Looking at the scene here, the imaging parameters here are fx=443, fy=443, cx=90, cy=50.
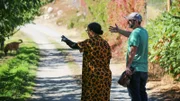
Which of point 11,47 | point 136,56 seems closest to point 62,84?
point 136,56

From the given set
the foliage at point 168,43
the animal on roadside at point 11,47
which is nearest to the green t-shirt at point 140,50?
the foliage at point 168,43

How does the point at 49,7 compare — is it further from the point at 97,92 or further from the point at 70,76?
the point at 97,92

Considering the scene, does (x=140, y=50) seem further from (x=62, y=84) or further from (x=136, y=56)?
(x=62, y=84)

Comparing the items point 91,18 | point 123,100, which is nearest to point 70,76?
point 123,100

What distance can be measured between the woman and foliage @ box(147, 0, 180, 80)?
3.02m

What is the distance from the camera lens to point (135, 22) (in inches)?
299

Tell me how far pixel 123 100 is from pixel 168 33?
6.47 feet

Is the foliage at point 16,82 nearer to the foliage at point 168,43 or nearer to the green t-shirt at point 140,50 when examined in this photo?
the foliage at point 168,43

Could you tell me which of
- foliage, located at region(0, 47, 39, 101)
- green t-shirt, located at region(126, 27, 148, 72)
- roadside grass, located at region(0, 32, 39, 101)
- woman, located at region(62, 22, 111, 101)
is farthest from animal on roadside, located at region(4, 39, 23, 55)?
green t-shirt, located at region(126, 27, 148, 72)

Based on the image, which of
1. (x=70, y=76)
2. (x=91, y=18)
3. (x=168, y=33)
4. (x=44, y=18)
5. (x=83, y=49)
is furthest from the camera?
(x=44, y=18)

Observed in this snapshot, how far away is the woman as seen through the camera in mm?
7285

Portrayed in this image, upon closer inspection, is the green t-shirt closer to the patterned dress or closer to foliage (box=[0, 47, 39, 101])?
the patterned dress

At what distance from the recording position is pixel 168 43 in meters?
10.9

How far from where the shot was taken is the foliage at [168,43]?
34.3ft
